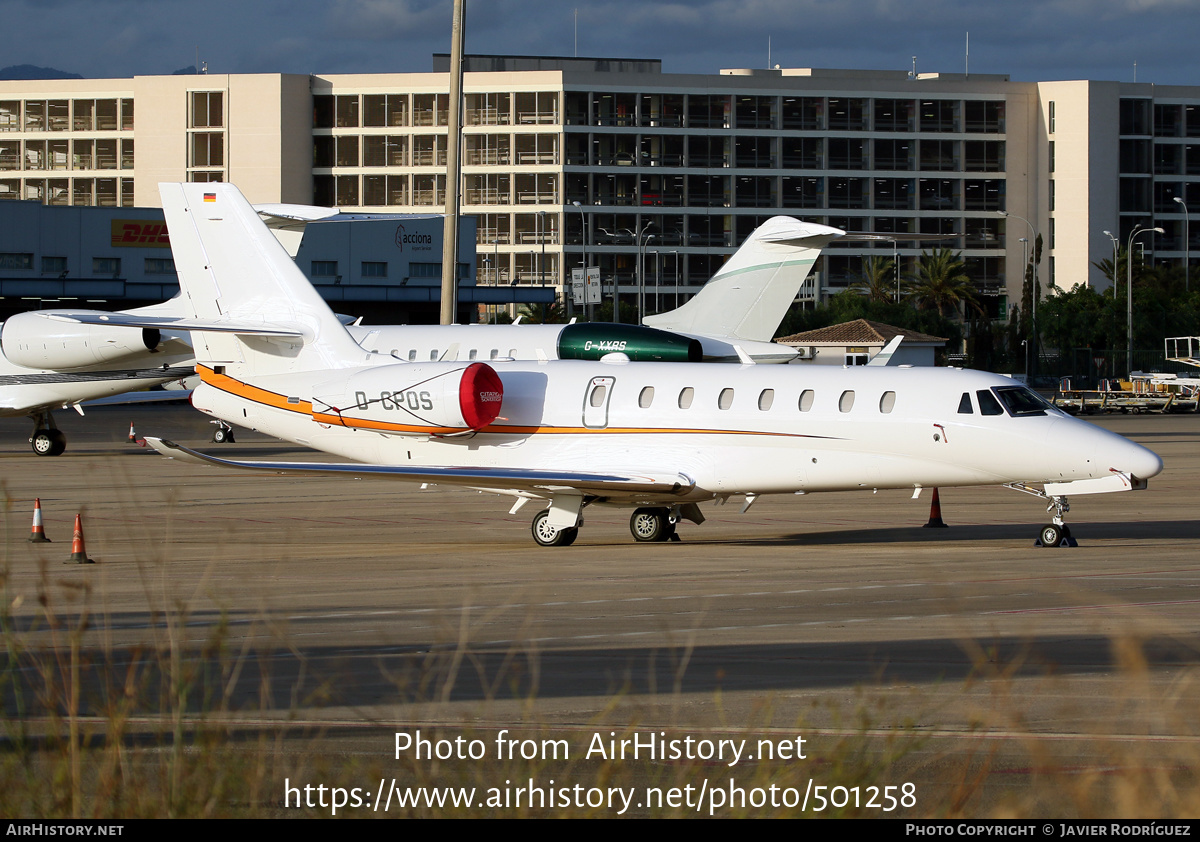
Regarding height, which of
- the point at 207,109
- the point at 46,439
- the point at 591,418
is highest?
the point at 207,109

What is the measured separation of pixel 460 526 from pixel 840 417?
6.85m

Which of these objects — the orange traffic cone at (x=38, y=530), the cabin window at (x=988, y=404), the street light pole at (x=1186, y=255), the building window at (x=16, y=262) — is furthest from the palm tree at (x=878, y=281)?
the orange traffic cone at (x=38, y=530)

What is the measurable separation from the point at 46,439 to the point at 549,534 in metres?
22.7

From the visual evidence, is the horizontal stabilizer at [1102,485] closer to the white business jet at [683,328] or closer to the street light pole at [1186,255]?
the white business jet at [683,328]

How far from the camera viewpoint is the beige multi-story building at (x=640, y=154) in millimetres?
104000

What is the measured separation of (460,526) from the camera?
21609 millimetres

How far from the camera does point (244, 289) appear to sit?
2097cm

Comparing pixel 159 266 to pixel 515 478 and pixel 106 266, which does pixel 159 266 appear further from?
pixel 515 478

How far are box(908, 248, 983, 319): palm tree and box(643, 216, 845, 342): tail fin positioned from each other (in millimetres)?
70225

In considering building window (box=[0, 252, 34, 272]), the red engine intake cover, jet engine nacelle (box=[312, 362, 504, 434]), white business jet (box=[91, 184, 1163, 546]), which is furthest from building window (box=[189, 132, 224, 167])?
the red engine intake cover

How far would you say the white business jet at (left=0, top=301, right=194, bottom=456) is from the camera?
3466 centimetres

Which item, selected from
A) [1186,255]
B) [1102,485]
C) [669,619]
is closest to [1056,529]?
[1102,485]

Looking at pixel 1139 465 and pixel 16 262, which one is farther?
pixel 16 262

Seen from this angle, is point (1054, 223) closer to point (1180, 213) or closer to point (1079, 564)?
point (1180, 213)
